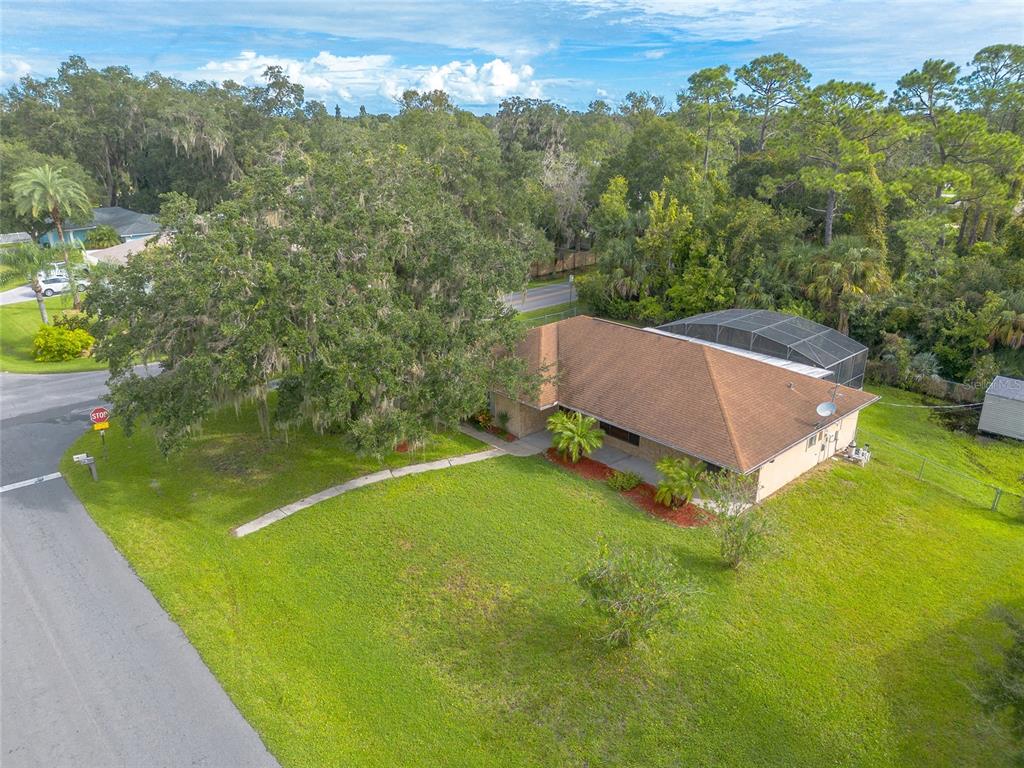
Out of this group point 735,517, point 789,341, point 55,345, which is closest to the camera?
point 735,517

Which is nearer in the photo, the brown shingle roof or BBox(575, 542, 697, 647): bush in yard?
BBox(575, 542, 697, 647): bush in yard

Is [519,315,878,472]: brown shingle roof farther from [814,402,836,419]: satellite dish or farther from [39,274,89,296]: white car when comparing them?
[39,274,89,296]: white car

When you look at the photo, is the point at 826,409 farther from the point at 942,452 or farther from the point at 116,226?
the point at 116,226

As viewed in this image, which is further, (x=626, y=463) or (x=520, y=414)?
(x=520, y=414)

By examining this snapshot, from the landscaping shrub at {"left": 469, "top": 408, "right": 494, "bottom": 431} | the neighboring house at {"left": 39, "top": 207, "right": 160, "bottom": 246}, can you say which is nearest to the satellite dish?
the landscaping shrub at {"left": 469, "top": 408, "right": 494, "bottom": 431}

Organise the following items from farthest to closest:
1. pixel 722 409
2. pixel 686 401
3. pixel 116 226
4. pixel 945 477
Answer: pixel 116 226 → pixel 945 477 → pixel 686 401 → pixel 722 409

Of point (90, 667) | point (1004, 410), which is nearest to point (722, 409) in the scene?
point (1004, 410)

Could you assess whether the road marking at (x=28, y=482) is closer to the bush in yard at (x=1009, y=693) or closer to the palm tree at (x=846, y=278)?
the bush in yard at (x=1009, y=693)
